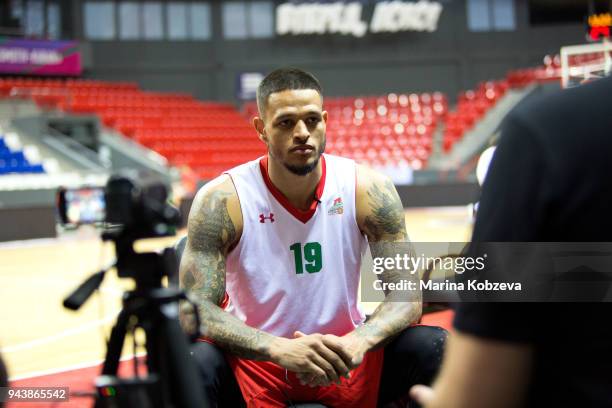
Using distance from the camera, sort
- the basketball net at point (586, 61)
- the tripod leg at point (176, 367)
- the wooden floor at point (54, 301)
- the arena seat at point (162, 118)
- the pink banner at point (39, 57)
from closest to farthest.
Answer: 1. the tripod leg at point (176, 367)
2. the wooden floor at point (54, 301)
3. the basketball net at point (586, 61)
4. the arena seat at point (162, 118)
5. the pink banner at point (39, 57)

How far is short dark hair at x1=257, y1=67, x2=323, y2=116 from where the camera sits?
2.33 m

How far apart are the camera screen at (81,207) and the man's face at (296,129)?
0.93 metres

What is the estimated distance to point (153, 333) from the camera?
4.30ft

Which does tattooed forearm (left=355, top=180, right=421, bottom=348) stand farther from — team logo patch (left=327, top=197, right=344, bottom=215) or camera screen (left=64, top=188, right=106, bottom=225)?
camera screen (left=64, top=188, right=106, bottom=225)

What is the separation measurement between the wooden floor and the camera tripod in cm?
17

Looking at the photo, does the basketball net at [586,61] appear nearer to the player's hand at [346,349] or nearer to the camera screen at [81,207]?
the player's hand at [346,349]

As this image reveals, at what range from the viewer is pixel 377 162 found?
14.8 metres

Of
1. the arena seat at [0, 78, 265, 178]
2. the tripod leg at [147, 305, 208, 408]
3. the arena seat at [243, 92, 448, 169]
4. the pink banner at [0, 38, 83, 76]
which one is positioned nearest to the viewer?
the tripod leg at [147, 305, 208, 408]

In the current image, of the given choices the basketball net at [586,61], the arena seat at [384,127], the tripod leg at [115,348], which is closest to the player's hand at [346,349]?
the tripod leg at [115,348]

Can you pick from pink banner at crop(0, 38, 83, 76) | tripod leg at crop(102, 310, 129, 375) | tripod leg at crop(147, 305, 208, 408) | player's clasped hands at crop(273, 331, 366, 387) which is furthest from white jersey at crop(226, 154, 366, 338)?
pink banner at crop(0, 38, 83, 76)

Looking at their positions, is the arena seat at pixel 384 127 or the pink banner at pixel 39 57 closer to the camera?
the arena seat at pixel 384 127

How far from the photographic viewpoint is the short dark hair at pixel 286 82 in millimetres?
2326

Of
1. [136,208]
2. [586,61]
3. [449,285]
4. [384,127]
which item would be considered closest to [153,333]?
[136,208]

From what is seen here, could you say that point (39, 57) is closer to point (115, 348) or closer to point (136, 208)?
point (115, 348)
